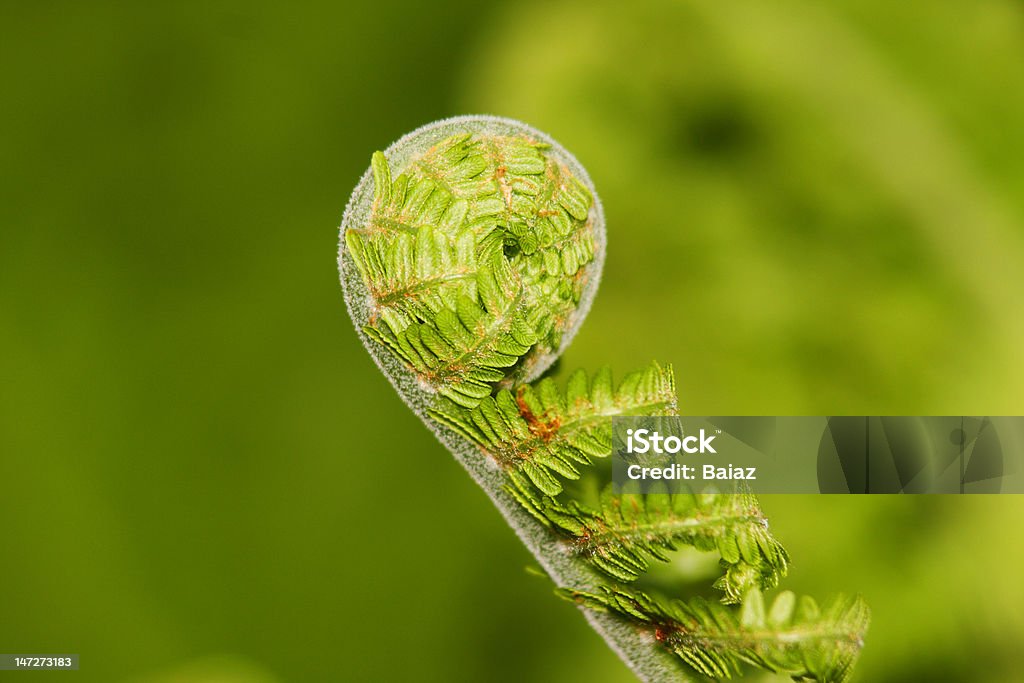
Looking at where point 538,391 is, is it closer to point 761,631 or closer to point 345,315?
point 761,631

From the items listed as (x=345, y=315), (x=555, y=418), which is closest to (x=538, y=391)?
(x=555, y=418)

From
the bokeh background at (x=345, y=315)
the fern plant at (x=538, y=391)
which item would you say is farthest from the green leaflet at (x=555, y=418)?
the bokeh background at (x=345, y=315)

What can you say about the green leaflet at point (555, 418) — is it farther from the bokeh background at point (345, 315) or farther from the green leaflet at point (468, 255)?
the bokeh background at point (345, 315)

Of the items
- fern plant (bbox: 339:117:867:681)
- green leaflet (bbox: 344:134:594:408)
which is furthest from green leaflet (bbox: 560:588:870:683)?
green leaflet (bbox: 344:134:594:408)

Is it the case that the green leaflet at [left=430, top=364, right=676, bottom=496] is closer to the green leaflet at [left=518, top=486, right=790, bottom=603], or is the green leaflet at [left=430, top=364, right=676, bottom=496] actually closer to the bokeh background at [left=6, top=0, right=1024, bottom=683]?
the green leaflet at [left=518, top=486, right=790, bottom=603]

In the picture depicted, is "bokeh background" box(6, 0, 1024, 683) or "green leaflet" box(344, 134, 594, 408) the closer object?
"green leaflet" box(344, 134, 594, 408)

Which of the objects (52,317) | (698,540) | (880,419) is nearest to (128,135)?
(52,317)

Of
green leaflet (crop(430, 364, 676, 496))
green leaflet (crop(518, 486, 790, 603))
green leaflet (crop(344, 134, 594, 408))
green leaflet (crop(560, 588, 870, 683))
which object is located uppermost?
green leaflet (crop(344, 134, 594, 408))
